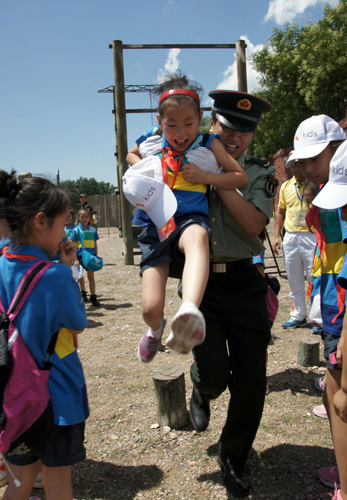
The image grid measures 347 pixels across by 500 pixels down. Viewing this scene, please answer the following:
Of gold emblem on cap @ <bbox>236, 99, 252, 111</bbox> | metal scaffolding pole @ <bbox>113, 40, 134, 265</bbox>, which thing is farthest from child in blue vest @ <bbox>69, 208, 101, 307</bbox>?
gold emblem on cap @ <bbox>236, 99, 252, 111</bbox>

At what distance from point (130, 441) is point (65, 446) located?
132 centimetres

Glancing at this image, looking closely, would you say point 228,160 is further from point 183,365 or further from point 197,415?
point 183,365

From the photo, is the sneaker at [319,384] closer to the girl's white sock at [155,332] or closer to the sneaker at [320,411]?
the sneaker at [320,411]

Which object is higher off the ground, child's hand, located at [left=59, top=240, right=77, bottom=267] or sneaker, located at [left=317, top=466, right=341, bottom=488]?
child's hand, located at [left=59, top=240, right=77, bottom=267]

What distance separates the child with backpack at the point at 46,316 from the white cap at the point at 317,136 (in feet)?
4.56

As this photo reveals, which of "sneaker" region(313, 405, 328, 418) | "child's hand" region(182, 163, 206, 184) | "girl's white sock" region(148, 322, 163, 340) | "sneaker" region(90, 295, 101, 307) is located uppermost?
"child's hand" region(182, 163, 206, 184)

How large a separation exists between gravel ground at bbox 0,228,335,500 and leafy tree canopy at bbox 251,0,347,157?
2437 cm

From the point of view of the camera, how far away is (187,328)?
1855mm

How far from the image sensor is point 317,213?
2.31m

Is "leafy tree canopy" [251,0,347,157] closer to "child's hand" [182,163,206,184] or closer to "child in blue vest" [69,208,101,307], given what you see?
"child in blue vest" [69,208,101,307]

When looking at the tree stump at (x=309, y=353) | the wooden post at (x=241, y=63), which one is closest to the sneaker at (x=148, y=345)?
the tree stump at (x=309, y=353)

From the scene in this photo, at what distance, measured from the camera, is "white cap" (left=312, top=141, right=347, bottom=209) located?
1.81m

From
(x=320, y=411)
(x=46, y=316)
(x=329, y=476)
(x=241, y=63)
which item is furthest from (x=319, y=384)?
(x=241, y=63)

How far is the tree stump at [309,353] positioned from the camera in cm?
411
